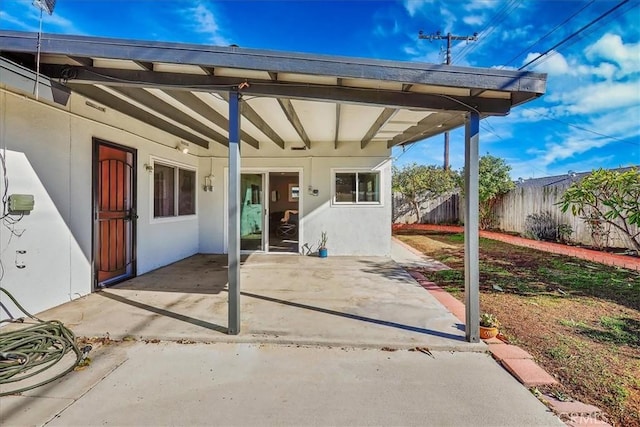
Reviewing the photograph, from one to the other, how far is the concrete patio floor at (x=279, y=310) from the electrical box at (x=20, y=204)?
1.22 metres

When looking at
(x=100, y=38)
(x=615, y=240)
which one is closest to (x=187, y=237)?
(x=100, y=38)

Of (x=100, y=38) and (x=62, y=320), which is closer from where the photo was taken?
(x=100, y=38)

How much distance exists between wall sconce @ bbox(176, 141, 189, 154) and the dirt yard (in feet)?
18.8

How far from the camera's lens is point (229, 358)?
2.87 m

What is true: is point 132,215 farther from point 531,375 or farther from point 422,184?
point 422,184

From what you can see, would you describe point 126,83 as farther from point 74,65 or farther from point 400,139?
point 400,139

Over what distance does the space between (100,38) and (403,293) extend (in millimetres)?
4643

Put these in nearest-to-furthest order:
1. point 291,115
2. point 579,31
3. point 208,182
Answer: point 291,115 < point 579,31 < point 208,182

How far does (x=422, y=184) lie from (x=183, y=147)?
11542 mm

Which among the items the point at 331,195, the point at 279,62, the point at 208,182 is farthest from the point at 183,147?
the point at 279,62

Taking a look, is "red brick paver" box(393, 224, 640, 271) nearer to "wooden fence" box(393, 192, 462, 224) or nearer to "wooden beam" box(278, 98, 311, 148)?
"wooden fence" box(393, 192, 462, 224)

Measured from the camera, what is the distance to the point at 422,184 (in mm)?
15602

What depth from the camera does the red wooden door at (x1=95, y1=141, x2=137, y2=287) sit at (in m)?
4.93

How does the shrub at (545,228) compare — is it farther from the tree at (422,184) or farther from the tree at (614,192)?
the tree at (614,192)
